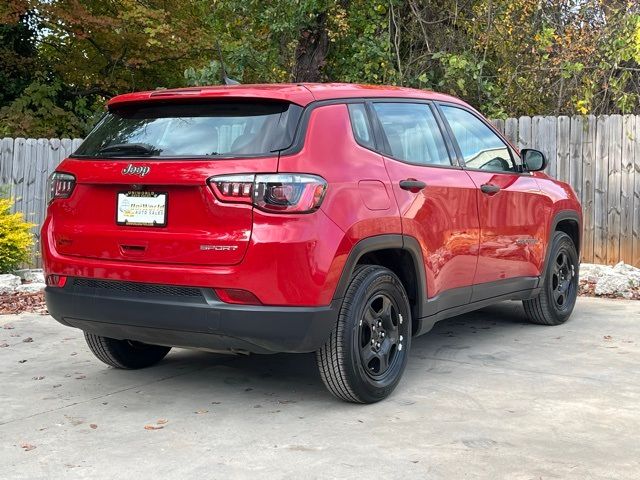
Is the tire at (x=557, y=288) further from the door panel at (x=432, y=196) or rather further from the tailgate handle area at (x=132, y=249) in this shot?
the tailgate handle area at (x=132, y=249)

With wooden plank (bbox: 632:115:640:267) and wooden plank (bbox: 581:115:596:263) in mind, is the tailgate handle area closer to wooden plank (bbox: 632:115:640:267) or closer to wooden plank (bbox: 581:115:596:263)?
wooden plank (bbox: 581:115:596:263)

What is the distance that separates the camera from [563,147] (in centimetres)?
1073

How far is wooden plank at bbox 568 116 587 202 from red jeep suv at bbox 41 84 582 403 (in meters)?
5.63

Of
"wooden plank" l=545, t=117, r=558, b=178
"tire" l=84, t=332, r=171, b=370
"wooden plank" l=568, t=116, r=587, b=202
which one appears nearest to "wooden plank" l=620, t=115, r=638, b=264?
"wooden plank" l=568, t=116, r=587, b=202

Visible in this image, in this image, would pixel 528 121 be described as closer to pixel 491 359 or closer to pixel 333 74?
pixel 333 74

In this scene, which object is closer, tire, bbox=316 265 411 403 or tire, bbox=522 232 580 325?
tire, bbox=316 265 411 403

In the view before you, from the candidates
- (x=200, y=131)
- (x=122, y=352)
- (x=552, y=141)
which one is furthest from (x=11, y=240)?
(x=552, y=141)

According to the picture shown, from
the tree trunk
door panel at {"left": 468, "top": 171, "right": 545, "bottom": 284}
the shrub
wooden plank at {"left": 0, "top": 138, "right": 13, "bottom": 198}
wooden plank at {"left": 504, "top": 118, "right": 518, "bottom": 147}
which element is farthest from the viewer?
the tree trunk

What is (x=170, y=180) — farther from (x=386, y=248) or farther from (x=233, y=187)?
(x=386, y=248)

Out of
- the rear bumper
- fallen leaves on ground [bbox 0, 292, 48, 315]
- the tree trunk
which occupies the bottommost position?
fallen leaves on ground [bbox 0, 292, 48, 315]

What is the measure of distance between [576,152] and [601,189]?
1.84 feet

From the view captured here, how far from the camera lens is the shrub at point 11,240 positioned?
9391 millimetres

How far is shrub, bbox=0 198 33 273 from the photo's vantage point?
939 centimetres

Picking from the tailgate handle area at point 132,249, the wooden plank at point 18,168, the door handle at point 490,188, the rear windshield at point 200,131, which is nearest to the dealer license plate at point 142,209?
the tailgate handle area at point 132,249
